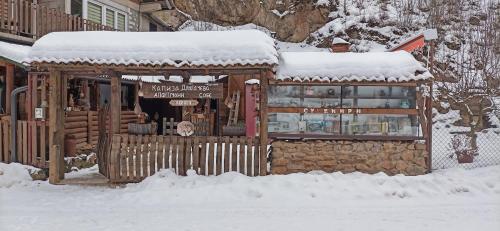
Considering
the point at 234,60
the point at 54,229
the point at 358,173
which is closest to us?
the point at 54,229

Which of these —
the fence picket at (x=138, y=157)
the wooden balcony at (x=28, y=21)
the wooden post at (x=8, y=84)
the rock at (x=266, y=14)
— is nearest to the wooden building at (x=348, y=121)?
the fence picket at (x=138, y=157)

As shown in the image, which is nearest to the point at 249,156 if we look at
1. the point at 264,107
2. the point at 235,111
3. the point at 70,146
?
the point at 264,107

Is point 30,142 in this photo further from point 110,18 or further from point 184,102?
point 110,18

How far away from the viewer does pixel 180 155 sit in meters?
8.45

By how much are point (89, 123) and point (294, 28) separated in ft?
52.1

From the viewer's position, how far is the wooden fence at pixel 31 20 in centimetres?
1139

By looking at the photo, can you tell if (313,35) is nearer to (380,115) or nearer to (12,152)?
(380,115)

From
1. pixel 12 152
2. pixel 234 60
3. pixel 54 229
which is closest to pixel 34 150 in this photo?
pixel 12 152

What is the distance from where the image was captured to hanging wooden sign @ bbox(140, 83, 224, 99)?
28.0ft

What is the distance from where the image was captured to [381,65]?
8.62 m

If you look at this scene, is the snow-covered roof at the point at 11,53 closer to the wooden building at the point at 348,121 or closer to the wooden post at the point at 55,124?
the wooden post at the point at 55,124

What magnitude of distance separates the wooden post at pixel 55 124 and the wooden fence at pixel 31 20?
402cm

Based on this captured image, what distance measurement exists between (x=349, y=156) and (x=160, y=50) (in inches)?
183

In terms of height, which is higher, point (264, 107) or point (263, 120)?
point (264, 107)
